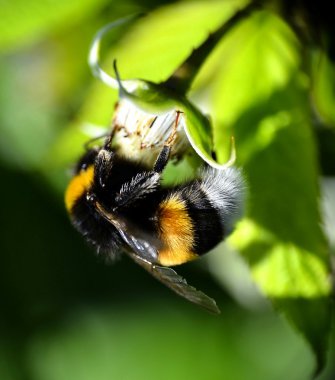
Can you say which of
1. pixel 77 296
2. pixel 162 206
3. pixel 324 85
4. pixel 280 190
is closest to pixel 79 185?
pixel 162 206

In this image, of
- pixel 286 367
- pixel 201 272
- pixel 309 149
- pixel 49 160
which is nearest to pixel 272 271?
pixel 309 149

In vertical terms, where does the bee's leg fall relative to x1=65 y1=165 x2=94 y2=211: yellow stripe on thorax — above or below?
above

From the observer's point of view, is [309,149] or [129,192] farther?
[309,149]

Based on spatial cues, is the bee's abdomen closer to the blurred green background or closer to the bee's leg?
the bee's leg

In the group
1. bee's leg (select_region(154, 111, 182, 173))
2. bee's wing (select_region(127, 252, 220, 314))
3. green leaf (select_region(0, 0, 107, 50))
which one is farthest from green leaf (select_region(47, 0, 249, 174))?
bee's wing (select_region(127, 252, 220, 314))

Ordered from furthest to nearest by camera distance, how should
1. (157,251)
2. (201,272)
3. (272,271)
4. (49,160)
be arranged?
(201,272), (49,160), (272,271), (157,251)

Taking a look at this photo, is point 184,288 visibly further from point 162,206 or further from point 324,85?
point 324,85

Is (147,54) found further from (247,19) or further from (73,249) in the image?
(73,249)
